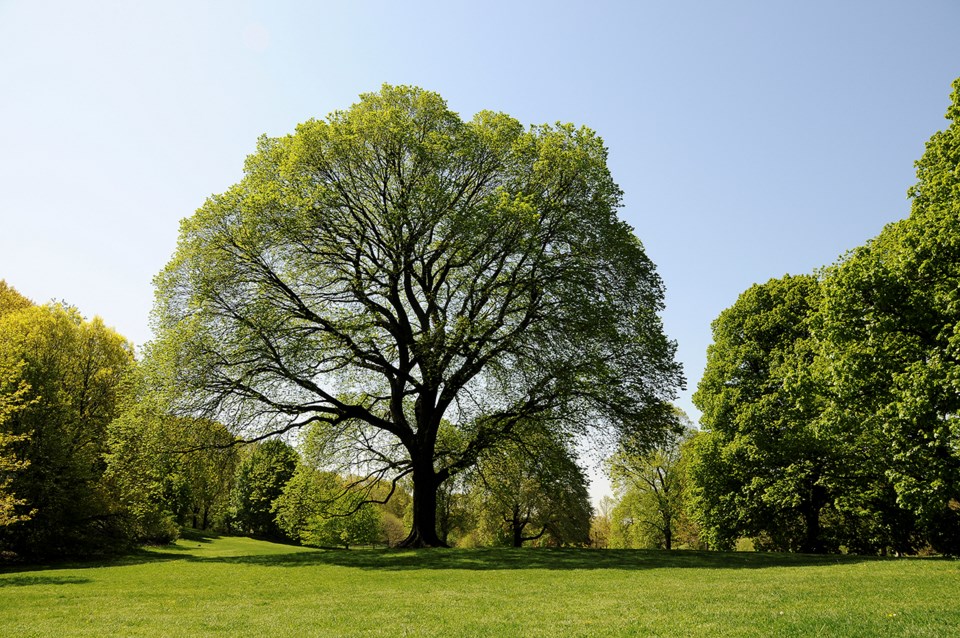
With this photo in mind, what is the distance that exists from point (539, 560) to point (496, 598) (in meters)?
8.91

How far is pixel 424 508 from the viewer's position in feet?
88.9

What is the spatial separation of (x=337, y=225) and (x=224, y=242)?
15.1 feet

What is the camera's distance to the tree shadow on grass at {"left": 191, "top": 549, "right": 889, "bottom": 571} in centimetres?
1986

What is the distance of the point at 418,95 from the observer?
26.1 m

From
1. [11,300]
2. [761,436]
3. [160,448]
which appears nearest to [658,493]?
[761,436]

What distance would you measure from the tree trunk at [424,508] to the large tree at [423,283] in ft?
0.29

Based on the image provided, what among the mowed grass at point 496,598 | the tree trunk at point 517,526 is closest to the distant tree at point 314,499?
the mowed grass at point 496,598

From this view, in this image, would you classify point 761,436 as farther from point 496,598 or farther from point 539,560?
point 496,598

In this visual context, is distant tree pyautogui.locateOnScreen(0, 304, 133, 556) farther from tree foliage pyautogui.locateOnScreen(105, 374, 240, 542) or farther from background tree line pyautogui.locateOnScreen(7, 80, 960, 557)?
tree foliage pyautogui.locateOnScreen(105, 374, 240, 542)

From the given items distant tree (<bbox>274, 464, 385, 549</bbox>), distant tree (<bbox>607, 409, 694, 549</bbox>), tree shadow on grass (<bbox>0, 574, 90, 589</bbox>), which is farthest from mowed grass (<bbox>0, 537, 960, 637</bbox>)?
distant tree (<bbox>607, 409, 694, 549</bbox>)

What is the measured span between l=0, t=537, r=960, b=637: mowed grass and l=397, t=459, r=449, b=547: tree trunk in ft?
14.0

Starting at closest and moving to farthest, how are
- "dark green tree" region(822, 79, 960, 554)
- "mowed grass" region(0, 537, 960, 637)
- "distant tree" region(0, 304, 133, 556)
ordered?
"mowed grass" region(0, 537, 960, 637)
"dark green tree" region(822, 79, 960, 554)
"distant tree" region(0, 304, 133, 556)

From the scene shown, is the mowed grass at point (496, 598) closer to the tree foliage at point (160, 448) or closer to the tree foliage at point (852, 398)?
the tree foliage at point (160, 448)

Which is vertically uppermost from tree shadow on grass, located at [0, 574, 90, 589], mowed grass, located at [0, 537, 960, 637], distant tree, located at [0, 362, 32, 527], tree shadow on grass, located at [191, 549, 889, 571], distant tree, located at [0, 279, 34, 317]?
distant tree, located at [0, 279, 34, 317]
